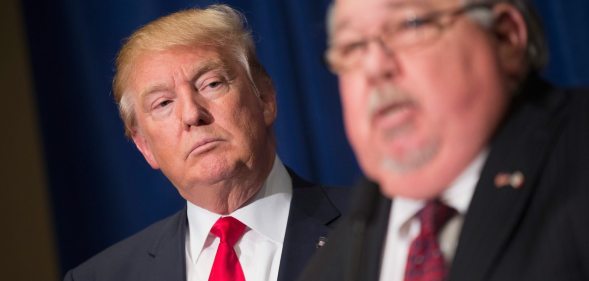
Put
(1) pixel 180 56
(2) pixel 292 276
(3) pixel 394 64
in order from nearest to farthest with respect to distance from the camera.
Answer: (3) pixel 394 64, (2) pixel 292 276, (1) pixel 180 56

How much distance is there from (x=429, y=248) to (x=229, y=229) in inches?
33.0

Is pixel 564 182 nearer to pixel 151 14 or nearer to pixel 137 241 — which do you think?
pixel 137 241

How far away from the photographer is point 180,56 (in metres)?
1.74

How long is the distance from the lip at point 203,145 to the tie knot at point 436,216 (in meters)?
0.78

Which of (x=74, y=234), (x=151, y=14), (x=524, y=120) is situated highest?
(x=524, y=120)

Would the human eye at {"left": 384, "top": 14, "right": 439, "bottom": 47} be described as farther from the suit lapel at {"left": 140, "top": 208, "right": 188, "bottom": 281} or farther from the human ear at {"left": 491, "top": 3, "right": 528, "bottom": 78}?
the suit lapel at {"left": 140, "top": 208, "right": 188, "bottom": 281}

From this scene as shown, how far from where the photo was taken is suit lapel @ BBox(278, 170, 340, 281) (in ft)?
5.43

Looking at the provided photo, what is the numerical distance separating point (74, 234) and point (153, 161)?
980 mm

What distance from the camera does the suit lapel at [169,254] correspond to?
1765 millimetres

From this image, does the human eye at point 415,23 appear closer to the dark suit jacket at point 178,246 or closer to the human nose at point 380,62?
the human nose at point 380,62

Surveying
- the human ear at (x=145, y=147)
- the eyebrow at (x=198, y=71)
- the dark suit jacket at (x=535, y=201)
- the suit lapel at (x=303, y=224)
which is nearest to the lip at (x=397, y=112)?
the dark suit jacket at (x=535, y=201)

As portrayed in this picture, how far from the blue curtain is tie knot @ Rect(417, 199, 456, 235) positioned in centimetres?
139

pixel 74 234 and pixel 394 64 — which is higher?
pixel 394 64

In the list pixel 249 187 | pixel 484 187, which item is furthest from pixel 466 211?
pixel 249 187
